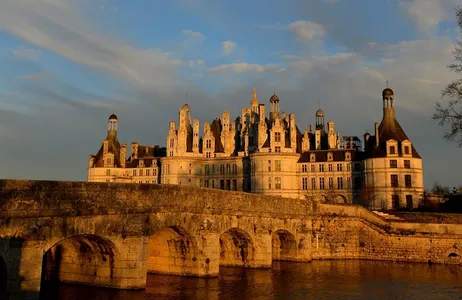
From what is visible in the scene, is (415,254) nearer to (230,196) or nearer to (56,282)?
(230,196)

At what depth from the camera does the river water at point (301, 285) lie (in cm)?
2680

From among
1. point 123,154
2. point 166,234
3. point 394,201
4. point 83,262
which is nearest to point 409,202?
point 394,201

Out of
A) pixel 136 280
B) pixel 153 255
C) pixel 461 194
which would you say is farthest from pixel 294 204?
pixel 461 194

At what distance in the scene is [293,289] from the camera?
3069 cm

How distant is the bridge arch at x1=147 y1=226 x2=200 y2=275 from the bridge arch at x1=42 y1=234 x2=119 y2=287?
5.25m

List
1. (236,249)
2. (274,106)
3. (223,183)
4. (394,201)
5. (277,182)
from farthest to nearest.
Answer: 1. (274,106)
2. (223,183)
3. (277,182)
4. (394,201)
5. (236,249)

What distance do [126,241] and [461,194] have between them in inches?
2235

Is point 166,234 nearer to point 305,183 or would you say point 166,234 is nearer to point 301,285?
point 301,285

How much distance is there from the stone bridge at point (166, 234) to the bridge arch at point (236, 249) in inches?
3.3

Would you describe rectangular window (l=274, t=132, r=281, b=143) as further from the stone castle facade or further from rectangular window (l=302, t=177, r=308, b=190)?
rectangular window (l=302, t=177, r=308, b=190)

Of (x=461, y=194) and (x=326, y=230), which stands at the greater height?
(x=461, y=194)

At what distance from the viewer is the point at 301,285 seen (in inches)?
1270

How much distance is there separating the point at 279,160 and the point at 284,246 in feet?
128

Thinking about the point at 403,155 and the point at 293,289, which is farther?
the point at 403,155
